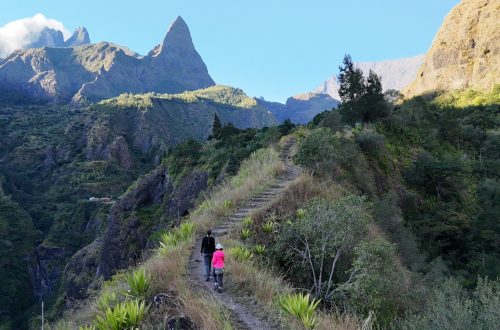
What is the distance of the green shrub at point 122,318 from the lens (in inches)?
243

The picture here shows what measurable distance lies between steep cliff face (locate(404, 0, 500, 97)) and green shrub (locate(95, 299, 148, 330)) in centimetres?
9618

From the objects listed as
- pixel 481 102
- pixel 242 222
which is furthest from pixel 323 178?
pixel 481 102

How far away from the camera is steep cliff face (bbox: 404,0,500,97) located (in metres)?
90.0

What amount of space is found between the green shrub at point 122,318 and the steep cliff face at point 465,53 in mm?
96182

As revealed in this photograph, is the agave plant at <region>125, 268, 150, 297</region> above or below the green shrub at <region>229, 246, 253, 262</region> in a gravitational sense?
above

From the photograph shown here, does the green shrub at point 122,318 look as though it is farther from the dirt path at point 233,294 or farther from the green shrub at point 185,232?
the green shrub at point 185,232

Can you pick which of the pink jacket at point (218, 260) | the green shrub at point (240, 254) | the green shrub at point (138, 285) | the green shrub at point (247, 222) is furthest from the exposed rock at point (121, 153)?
the green shrub at point (138, 285)

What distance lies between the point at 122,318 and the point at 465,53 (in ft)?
368

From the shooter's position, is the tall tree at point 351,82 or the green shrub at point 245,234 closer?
the green shrub at point 245,234

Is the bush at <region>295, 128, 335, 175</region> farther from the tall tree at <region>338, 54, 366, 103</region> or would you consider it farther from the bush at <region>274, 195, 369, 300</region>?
the tall tree at <region>338, 54, 366, 103</region>

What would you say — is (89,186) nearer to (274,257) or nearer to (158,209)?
(158,209)

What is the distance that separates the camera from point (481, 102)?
73000 millimetres

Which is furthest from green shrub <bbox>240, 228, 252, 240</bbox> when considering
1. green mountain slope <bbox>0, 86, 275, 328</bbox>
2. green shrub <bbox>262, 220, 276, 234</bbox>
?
green mountain slope <bbox>0, 86, 275, 328</bbox>

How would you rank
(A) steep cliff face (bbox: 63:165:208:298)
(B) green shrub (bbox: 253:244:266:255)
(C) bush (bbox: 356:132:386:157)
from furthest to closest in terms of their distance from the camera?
(A) steep cliff face (bbox: 63:165:208:298) → (C) bush (bbox: 356:132:386:157) → (B) green shrub (bbox: 253:244:266:255)
